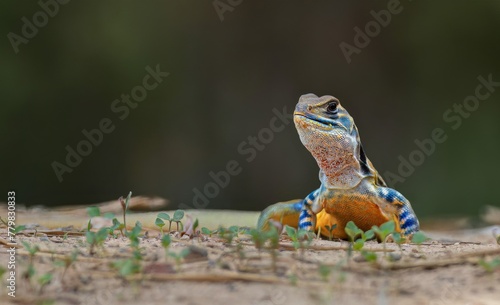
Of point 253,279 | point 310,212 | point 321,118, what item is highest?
point 321,118

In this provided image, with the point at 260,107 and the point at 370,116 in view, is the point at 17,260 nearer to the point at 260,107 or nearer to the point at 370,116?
the point at 260,107

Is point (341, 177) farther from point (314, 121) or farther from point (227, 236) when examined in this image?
point (227, 236)

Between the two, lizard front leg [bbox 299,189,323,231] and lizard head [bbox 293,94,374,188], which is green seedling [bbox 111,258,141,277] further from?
lizard front leg [bbox 299,189,323,231]

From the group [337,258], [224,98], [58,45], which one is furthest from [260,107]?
[337,258]

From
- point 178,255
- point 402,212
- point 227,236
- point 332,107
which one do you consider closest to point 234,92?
point 332,107

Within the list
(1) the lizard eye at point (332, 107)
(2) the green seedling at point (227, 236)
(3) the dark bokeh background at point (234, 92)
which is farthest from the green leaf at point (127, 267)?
(3) the dark bokeh background at point (234, 92)

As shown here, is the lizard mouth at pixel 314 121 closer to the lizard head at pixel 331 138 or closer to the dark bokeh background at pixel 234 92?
the lizard head at pixel 331 138
